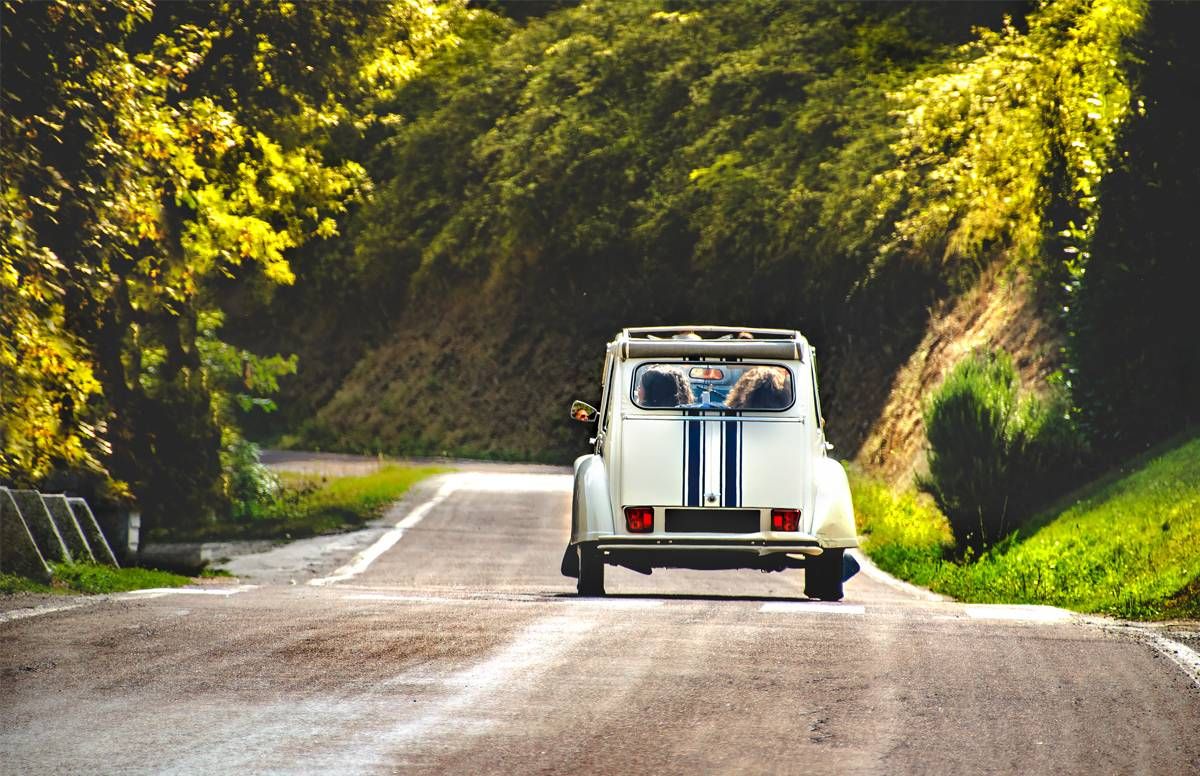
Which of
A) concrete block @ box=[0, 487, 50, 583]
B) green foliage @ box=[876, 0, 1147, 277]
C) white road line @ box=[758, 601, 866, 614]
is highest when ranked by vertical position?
green foliage @ box=[876, 0, 1147, 277]

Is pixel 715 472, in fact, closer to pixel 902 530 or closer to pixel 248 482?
pixel 902 530

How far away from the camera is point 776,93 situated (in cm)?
4631

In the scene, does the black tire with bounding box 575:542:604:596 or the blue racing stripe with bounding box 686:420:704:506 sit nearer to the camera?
the blue racing stripe with bounding box 686:420:704:506

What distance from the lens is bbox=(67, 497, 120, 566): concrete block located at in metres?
19.0

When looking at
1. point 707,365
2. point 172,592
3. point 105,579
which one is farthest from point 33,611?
point 707,365

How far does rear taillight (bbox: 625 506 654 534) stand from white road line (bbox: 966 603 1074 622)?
271 centimetres

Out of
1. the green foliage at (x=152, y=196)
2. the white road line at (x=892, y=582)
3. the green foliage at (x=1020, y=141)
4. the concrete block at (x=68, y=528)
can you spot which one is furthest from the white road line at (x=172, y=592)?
the green foliage at (x=1020, y=141)

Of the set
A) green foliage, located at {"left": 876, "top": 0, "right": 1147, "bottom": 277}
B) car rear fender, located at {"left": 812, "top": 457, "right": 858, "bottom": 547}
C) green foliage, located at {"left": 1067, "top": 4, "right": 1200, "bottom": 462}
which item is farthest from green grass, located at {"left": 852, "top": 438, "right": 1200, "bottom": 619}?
green foliage, located at {"left": 876, "top": 0, "right": 1147, "bottom": 277}

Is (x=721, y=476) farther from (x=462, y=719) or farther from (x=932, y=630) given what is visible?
(x=462, y=719)

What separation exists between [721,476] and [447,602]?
2613 mm

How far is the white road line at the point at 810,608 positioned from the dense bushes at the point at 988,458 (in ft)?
27.2

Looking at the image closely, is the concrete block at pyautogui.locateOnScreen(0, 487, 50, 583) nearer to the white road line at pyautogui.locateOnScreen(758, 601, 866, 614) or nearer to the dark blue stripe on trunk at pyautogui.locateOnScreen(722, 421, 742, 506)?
the dark blue stripe on trunk at pyautogui.locateOnScreen(722, 421, 742, 506)

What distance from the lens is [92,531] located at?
63.1 feet

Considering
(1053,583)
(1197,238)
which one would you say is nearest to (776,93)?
(1197,238)
